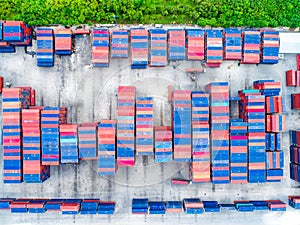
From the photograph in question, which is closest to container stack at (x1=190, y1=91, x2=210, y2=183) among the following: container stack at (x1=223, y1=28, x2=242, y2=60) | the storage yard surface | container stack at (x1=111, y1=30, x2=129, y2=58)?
the storage yard surface

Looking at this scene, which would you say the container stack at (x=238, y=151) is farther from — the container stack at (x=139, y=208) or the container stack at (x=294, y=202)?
the container stack at (x=139, y=208)

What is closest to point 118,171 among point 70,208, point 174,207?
point 70,208

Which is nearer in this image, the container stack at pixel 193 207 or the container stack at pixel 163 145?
the container stack at pixel 163 145

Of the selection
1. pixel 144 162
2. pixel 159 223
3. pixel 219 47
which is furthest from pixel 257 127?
pixel 159 223

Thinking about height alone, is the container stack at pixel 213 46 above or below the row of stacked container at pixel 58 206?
above

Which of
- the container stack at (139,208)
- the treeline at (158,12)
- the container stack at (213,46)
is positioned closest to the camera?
the container stack at (139,208)

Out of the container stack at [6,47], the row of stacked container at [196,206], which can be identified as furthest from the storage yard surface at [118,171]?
the row of stacked container at [196,206]

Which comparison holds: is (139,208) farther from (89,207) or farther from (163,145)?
(163,145)
